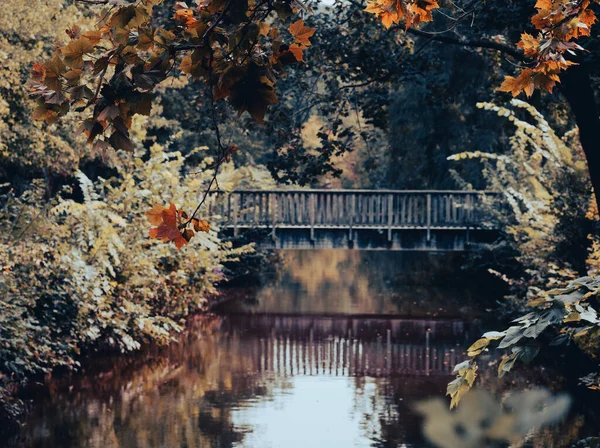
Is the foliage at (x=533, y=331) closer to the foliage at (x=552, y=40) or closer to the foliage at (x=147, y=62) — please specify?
the foliage at (x=147, y=62)

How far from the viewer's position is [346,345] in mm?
18469

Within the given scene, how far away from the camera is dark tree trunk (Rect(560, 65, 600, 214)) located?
8.00 m

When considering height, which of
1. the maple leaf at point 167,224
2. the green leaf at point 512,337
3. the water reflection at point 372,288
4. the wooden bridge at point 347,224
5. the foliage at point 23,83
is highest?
the foliage at point 23,83

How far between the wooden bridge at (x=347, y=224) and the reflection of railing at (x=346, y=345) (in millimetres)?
3988

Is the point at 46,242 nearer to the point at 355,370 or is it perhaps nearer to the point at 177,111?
the point at 355,370

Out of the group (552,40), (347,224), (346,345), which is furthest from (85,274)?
(347,224)

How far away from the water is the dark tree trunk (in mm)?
2677

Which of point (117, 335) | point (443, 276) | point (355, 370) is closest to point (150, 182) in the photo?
point (117, 335)

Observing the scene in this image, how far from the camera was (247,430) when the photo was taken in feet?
38.2

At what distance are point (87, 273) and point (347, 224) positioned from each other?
12689 millimetres

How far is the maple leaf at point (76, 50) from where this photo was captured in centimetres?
370

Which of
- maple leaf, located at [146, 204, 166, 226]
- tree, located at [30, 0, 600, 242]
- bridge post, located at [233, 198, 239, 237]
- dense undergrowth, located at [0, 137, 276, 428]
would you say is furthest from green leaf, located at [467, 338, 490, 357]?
bridge post, located at [233, 198, 239, 237]

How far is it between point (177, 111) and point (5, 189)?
716 centimetres

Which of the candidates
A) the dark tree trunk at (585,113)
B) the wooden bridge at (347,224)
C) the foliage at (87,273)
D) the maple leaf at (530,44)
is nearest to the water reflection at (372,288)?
the wooden bridge at (347,224)
